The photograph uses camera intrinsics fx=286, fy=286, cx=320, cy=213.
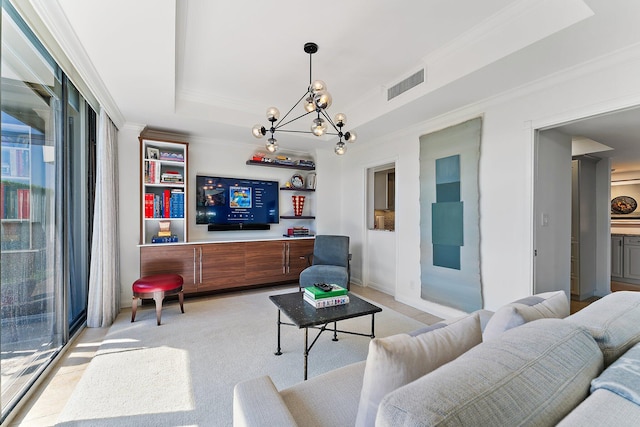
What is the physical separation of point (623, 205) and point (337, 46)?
294 inches

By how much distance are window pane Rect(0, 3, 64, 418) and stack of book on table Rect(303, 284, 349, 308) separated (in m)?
1.92

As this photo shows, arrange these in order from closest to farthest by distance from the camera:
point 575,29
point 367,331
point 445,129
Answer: point 575,29 → point 367,331 → point 445,129

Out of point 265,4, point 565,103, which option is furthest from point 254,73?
point 565,103

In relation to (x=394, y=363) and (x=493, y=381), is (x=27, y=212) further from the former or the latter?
(x=493, y=381)

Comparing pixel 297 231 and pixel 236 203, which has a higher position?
pixel 236 203

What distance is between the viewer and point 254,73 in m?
3.04

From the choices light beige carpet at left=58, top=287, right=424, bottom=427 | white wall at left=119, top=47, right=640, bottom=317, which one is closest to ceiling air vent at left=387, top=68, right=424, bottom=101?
white wall at left=119, top=47, right=640, bottom=317

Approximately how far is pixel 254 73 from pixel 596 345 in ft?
10.7

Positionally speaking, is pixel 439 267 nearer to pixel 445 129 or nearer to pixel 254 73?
pixel 445 129

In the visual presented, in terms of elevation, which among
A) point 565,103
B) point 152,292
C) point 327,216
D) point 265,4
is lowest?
point 152,292

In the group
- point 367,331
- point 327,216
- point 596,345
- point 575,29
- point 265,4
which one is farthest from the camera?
point 327,216

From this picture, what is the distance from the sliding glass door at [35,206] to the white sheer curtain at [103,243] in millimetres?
153

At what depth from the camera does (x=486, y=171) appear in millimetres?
2975

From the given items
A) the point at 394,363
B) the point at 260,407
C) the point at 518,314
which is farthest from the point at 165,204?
the point at 518,314
